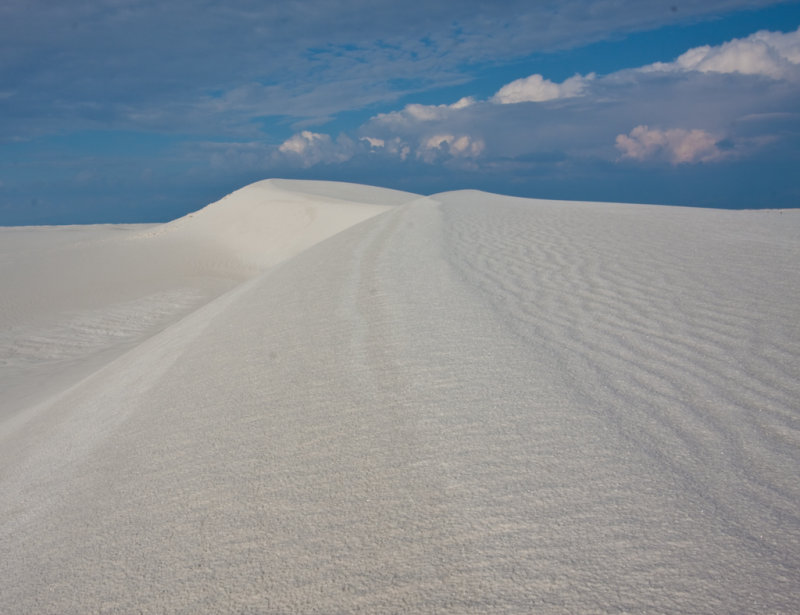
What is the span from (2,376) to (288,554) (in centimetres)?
812

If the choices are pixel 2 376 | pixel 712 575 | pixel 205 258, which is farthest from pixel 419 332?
pixel 205 258

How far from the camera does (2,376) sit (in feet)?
27.8

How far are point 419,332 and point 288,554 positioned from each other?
96.6 inches

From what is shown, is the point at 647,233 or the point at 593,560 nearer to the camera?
the point at 593,560

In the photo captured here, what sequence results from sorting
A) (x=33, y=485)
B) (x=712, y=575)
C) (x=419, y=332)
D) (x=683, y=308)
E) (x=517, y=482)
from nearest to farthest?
(x=712, y=575)
(x=517, y=482)
(x=33, y=485)
(x=419, y=332)
(x=683, y=308)

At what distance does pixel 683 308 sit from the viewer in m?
4.99

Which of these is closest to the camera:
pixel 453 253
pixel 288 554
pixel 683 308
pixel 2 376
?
pixel 288 554

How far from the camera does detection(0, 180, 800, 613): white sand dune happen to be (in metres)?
2.08

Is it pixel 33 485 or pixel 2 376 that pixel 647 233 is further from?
pixel 2 376

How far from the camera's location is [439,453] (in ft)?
9.21

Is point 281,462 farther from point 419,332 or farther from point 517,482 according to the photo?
point 419,332

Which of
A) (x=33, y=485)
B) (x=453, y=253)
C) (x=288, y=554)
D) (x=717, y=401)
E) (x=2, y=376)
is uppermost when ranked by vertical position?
(x=453, y=253)

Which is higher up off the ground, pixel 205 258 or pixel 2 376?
pixel 205 258

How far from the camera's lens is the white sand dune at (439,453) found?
6.82 ft
